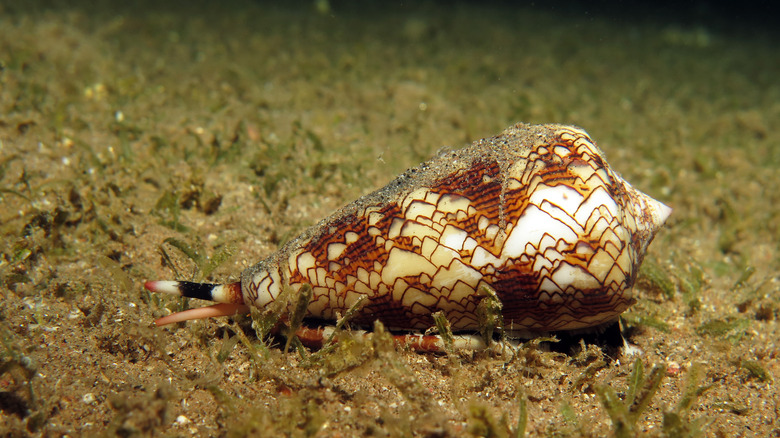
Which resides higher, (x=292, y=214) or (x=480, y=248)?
(x=480, y=248)

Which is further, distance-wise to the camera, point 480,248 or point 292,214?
point 292,214

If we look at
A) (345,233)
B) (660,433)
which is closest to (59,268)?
(345,233)

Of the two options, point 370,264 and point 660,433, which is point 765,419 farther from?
point 370,264
